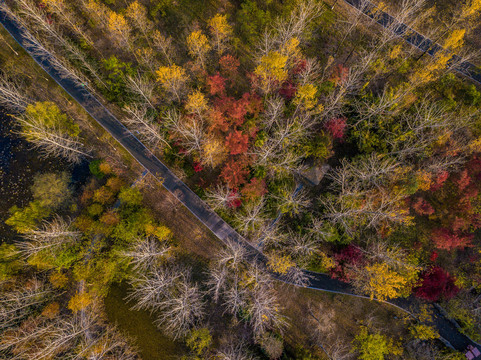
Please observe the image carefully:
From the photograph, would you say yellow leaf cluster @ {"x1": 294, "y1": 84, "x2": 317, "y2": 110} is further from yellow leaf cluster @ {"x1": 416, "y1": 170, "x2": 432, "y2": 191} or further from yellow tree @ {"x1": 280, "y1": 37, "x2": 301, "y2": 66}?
yellow leaf cluster @ {"x1": 416, "y1": 170, "x2": 432, "y2": 191}

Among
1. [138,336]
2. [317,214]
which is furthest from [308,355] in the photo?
[138,336]

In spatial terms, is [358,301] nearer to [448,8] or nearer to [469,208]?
[469,208]

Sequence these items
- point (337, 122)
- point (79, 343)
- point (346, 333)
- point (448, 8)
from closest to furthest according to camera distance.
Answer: point (79, 343), point (337, 122), point (346, 333), point (448, 8)

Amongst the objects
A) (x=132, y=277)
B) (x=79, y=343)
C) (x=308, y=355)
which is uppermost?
(x=308, y=355)

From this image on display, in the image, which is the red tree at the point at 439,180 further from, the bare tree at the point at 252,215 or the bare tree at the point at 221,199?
the bare tree at the point at 221,199

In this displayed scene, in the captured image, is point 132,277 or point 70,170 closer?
point 132,277

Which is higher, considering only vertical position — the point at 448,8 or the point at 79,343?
the point at 448,8

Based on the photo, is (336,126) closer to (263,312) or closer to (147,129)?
(147,129)
